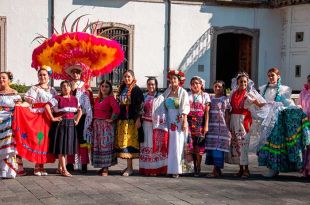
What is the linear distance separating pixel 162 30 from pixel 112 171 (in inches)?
444

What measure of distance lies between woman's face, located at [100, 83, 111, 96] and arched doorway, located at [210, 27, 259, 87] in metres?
12.3


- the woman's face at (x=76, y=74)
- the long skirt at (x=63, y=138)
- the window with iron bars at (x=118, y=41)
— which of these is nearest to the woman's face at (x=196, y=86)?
the woman's face at (x=76, y=74)

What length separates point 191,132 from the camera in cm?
917

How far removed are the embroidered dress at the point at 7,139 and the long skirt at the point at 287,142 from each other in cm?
381

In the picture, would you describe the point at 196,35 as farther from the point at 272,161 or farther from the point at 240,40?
the point at 272,161

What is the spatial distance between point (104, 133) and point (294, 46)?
46.0ft

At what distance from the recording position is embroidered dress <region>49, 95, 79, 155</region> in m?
8.84

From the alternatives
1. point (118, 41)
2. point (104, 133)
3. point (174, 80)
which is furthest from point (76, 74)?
point (118, 41)

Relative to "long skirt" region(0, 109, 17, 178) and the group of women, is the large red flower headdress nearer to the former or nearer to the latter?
the group of women

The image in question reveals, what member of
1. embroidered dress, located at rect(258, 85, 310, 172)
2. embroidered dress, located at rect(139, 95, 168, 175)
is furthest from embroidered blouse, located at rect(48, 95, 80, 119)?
→ embroidered dress, located at rect(258, 85, 310, 172)

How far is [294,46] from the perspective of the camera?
843 inches

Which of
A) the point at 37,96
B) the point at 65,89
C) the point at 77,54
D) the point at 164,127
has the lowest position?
the point at 164,127

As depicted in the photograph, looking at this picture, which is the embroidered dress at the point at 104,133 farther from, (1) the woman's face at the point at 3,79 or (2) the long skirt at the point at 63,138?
(1) the woman's face at the point at 3,79

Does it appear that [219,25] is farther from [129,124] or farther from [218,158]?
[129,124]
